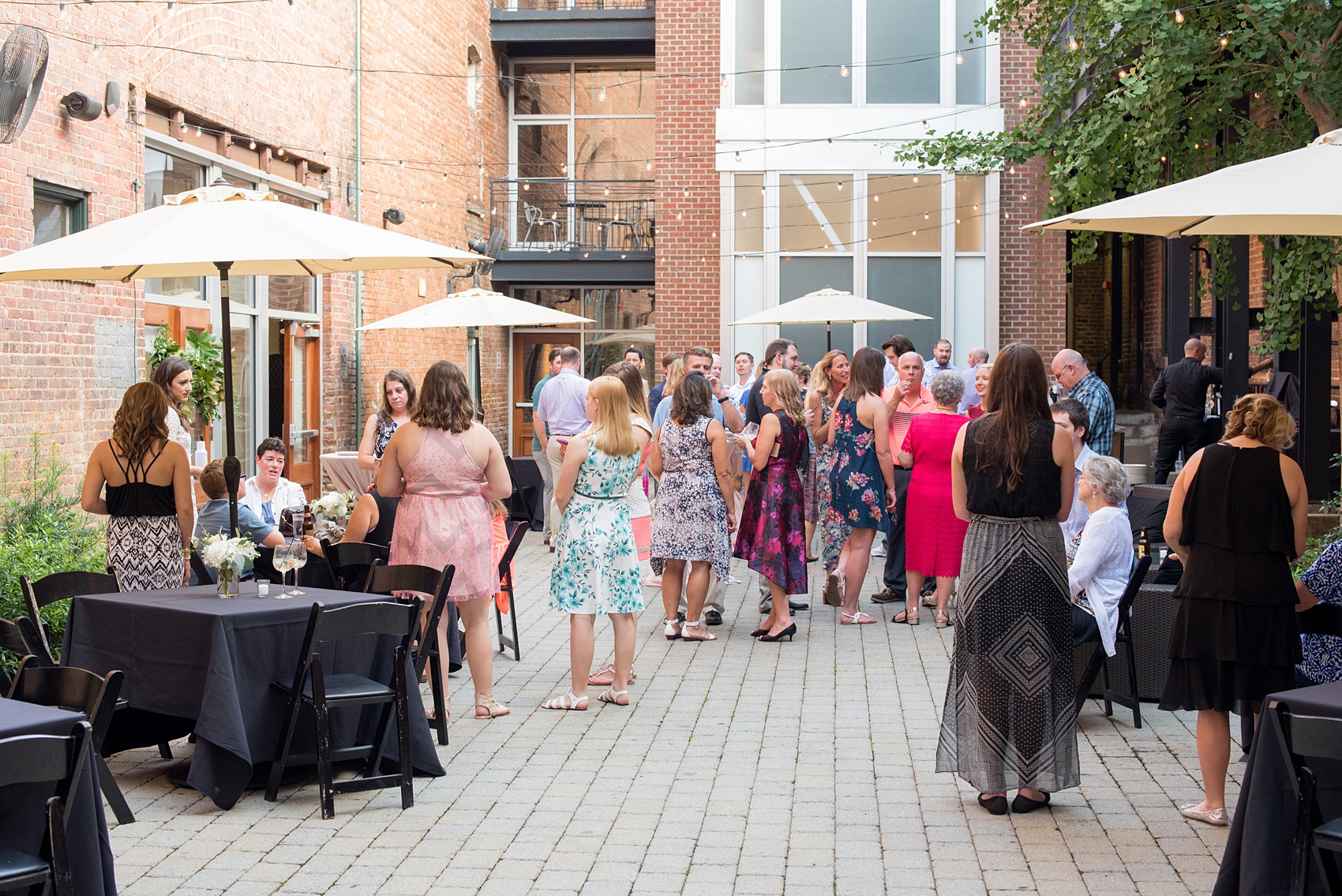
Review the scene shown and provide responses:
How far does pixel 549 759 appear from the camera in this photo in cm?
591

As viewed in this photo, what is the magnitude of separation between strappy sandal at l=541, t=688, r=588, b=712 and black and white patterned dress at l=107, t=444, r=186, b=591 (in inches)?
79.9

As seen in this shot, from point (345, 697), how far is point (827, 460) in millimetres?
4952

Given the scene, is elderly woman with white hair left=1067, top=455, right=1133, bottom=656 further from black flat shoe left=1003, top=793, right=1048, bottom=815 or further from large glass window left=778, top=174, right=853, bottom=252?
large glass window left=778, top=174, right=853, bottom=252

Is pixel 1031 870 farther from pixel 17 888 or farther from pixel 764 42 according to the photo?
pixel 764 42

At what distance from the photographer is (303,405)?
13.9m

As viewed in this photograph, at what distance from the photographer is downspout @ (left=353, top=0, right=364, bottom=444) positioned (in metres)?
14.4

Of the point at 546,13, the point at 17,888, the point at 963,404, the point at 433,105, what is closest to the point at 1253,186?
the point at 17,888

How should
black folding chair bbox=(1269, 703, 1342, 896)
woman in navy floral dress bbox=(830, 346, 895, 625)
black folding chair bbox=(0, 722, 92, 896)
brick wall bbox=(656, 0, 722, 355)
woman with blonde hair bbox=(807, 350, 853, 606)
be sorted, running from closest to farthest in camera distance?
1. black folding chair bbox=(0, 722, 92, 896)
2. black folding chair bbox=(1269, 703, 1342, 896)
3. woman in navy floral dress bbox=(830, 346, 895, 625)
4. woman with blonde hair bbox=(807, 350, 853, 606)
5. brick wall bbox=(656, 0, 722, 355)

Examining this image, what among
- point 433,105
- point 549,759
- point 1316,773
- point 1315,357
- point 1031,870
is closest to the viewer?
Answer: point 1316,773

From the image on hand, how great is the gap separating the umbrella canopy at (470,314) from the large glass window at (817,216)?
19.9ft

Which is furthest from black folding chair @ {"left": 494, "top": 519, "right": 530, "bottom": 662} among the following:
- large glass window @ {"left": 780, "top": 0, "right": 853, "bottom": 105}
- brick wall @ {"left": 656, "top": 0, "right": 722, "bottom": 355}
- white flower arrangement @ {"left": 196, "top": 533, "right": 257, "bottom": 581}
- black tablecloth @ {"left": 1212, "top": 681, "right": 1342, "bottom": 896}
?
large glass window @ {"left": 780, "top": 0, "right": 853, "bottom": 105}

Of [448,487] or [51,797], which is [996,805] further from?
[51,797]

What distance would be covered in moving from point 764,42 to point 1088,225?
12.9 meters

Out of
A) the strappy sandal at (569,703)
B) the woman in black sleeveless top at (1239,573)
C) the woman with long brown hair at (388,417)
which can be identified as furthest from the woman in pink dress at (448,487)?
the woman in black sleeveless top at (1239,573)
